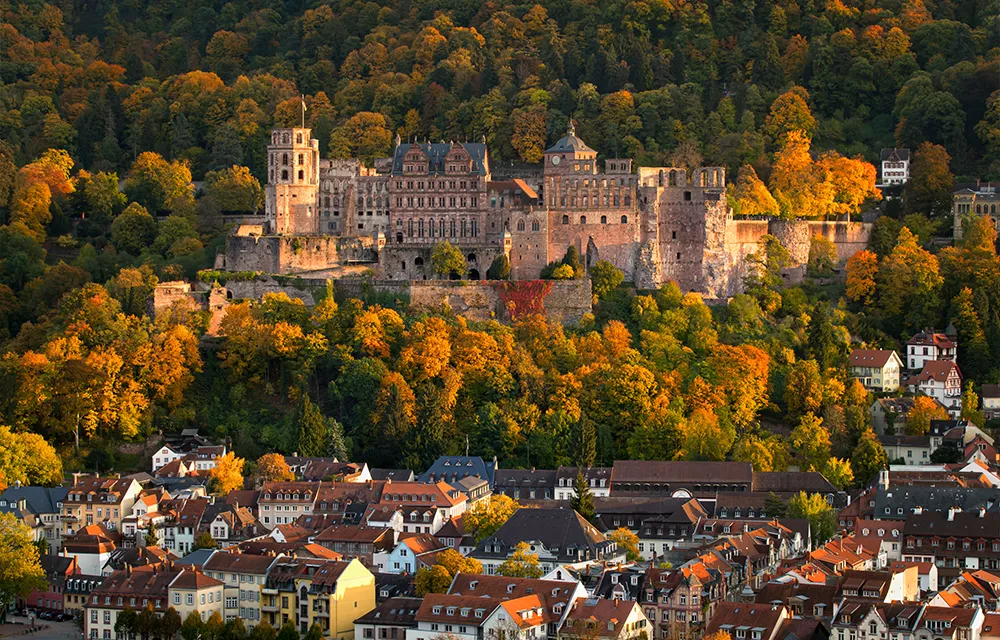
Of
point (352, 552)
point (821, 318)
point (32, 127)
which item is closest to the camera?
point (352, 552)

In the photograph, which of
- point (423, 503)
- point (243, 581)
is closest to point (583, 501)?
point (423, 503)

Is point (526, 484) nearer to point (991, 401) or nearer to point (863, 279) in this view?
point (991, 401)

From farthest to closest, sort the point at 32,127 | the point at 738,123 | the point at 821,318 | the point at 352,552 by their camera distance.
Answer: the point at 32,127 < the point at 738,123 < the point at 821,318 < the point at 352,552

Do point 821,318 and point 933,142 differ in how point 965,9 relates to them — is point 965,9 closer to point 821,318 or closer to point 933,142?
point 933,142

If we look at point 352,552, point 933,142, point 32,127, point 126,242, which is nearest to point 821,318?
point 933,142

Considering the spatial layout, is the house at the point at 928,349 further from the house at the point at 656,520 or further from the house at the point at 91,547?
the house at the point at 91,547

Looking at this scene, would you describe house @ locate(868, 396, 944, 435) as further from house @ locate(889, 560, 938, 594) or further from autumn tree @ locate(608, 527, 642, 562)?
house @ locate(889, 560, 938, 594)
